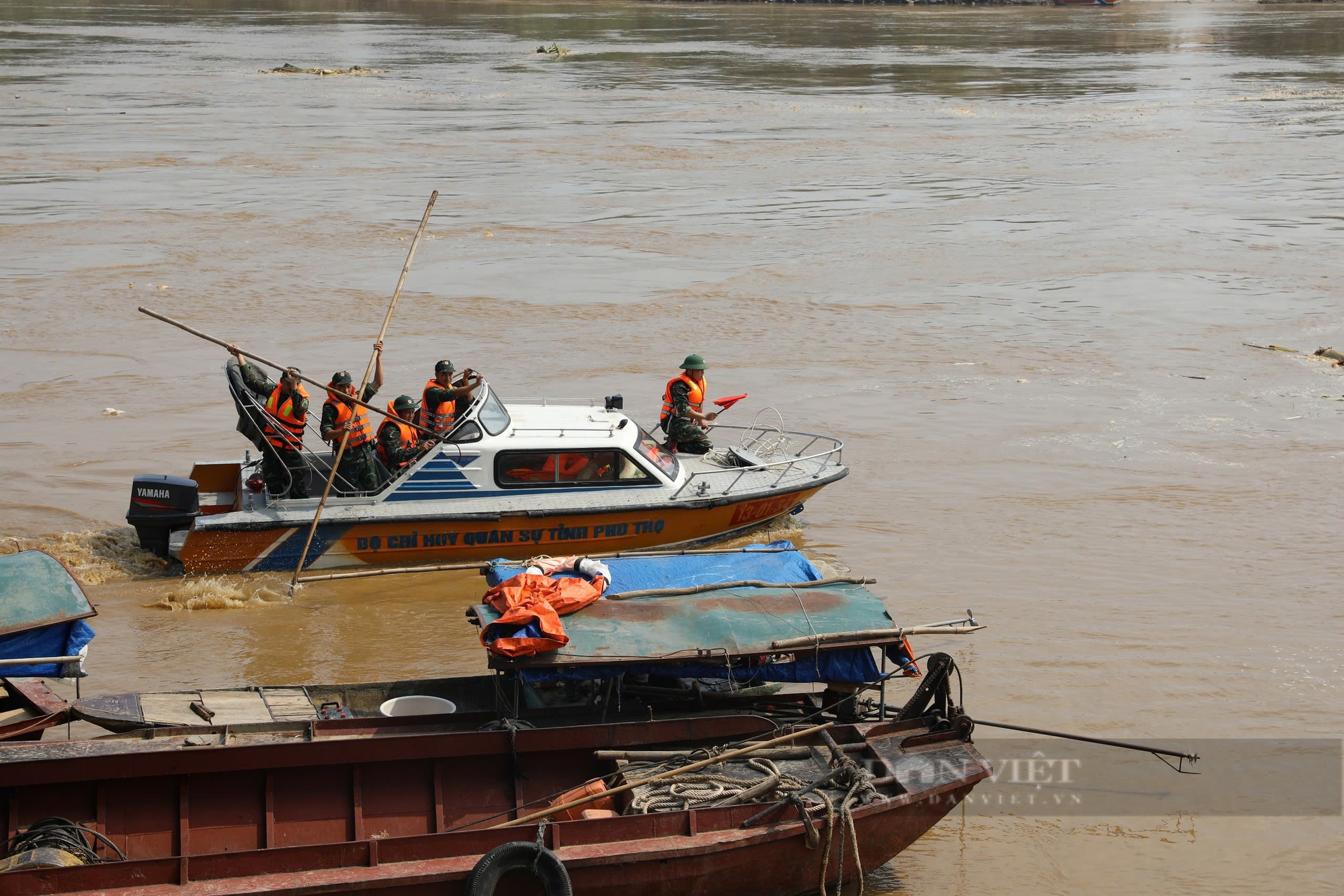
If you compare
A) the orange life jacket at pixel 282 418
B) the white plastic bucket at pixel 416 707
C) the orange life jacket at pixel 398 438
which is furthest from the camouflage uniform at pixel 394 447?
the white plastic bucket at pixel 416 707

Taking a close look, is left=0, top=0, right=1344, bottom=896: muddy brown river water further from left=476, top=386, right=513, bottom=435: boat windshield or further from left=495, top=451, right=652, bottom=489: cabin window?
left=476, top=386, right=513, bottom=435: boat windshield

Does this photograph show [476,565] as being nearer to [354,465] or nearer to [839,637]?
[354,465]

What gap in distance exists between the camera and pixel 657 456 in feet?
45.0

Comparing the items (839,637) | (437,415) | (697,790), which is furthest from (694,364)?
(697,790)

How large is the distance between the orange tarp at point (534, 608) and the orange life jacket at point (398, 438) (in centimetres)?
417

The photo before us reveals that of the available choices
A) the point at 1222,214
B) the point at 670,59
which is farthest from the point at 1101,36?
the point at 1222,214

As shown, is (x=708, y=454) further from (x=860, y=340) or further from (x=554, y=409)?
(x=860, y=340)

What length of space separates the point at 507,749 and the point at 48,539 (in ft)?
24.7

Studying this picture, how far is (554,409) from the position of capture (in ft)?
44.8

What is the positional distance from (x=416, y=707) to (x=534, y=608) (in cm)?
128

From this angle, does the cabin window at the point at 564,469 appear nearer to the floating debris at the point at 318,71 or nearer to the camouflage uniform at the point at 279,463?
the camouflage uniform at the point at 279,463

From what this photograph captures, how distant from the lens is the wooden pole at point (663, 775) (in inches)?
314

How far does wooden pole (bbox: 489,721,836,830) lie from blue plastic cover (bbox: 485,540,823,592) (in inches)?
54.6

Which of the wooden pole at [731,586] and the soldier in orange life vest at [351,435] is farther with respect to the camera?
the soldier in orange life vest at [351,435]
